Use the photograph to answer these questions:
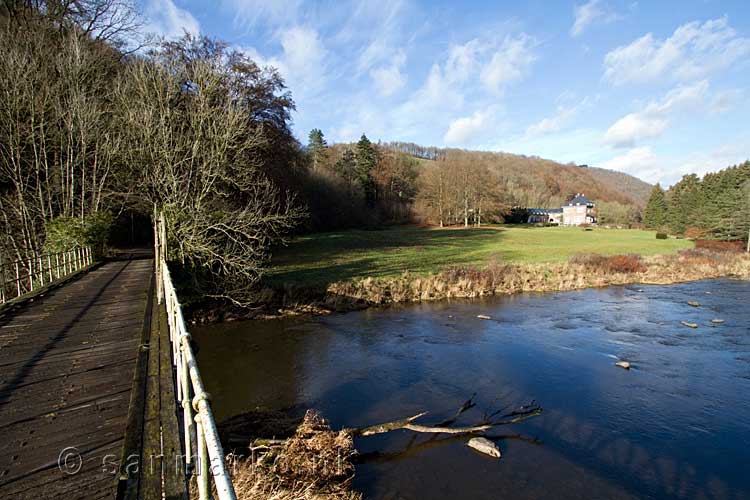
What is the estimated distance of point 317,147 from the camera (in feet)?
253

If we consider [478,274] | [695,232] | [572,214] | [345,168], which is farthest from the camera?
[572,214]

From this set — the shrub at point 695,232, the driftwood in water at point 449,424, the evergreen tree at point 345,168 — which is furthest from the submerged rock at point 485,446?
the evergreen tree at point 345,168

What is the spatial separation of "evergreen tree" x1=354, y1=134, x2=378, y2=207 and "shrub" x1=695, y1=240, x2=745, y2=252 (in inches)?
1841

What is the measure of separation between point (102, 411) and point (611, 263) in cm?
3216

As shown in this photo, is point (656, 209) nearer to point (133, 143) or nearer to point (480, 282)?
point (480, 282)

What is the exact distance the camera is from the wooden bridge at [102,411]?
3.24 meters

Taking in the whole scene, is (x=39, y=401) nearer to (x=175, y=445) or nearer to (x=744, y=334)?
(x=175, y=445)

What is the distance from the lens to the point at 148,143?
46.2 feet

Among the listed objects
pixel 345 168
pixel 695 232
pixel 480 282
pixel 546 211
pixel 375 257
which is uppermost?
pixel 345 168

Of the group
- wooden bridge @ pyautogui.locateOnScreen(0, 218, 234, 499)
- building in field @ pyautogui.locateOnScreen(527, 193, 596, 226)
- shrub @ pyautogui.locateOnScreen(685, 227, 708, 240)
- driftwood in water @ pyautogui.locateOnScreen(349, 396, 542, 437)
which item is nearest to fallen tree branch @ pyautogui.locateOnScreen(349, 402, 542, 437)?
driftwood in water @ pyautogui.locateOnScreen(349, 396, 542, 437)

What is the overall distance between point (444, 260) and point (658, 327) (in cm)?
1517

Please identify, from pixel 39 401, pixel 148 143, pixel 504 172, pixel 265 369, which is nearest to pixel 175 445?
pixel 39 401

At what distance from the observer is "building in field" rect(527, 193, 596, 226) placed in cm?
10544

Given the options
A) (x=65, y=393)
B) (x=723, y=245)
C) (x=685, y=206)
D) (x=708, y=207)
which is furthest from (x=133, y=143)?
(x=685, y=206)
